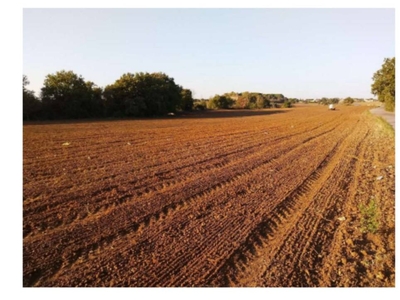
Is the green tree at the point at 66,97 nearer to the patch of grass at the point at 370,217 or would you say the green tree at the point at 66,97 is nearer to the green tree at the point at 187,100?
the green tree at the point at 187,100

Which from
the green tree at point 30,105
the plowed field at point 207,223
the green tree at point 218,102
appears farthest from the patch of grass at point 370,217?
the green tree at point 218,102

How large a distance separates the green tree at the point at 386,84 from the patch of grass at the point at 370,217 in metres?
28.7

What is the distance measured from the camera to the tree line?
1009 inches

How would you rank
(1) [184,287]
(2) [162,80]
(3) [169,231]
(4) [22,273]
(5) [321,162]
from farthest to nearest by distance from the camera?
(2) [162,80] < (5) [321,162] < (3) [169,231] < (4) [22,273] < (1) [184,287]

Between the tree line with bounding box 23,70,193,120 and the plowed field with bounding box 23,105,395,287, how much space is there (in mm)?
20037

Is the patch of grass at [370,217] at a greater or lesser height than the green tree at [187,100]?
lesser

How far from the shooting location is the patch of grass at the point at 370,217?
418 cm

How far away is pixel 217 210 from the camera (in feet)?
15.4

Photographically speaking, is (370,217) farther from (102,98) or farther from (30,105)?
(102,98)

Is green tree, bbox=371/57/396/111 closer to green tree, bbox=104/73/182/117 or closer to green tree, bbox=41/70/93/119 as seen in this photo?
green tree, bbox=104/73/182/117

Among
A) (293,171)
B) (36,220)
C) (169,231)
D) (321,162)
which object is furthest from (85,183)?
(321,162)

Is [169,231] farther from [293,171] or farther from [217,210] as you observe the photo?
[293,171]

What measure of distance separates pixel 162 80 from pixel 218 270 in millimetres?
35230

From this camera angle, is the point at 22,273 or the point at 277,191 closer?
the point at 22,273
